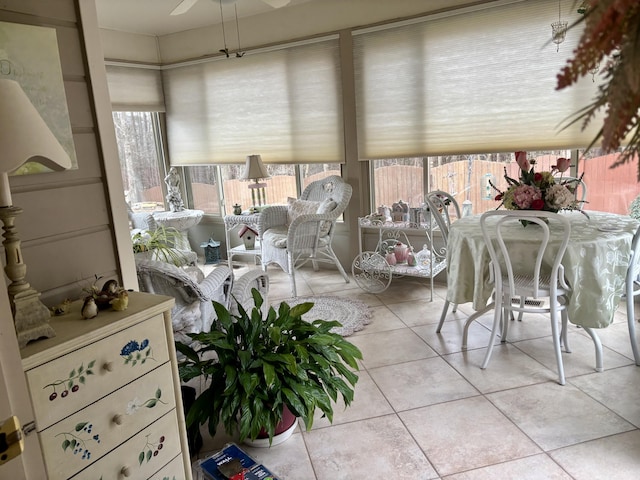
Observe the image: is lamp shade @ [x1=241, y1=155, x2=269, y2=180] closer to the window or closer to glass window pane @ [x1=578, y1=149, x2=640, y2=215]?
the window

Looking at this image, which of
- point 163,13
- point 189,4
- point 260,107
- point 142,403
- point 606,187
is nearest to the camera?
point 142,403

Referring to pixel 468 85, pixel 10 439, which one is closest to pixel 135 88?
pixel 468 85

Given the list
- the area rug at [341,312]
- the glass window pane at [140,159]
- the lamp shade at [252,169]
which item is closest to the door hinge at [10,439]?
the area rug at [341,312]

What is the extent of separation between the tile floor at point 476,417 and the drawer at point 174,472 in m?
0.40

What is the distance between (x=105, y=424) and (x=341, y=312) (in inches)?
104

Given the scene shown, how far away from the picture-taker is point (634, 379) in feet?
8.66

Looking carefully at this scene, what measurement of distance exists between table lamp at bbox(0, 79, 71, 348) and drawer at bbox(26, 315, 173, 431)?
0.10 metres

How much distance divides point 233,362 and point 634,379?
87.2 inches

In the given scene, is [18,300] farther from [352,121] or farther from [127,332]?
[352,121]

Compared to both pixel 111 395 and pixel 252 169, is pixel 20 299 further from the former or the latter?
pixel 252 169

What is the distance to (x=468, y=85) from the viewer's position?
A: 4059mm

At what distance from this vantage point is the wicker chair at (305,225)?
4340 millimetres

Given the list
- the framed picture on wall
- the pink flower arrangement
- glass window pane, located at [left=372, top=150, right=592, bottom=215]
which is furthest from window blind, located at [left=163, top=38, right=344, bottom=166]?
the framed picture on wall

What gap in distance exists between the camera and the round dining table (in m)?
2.58
